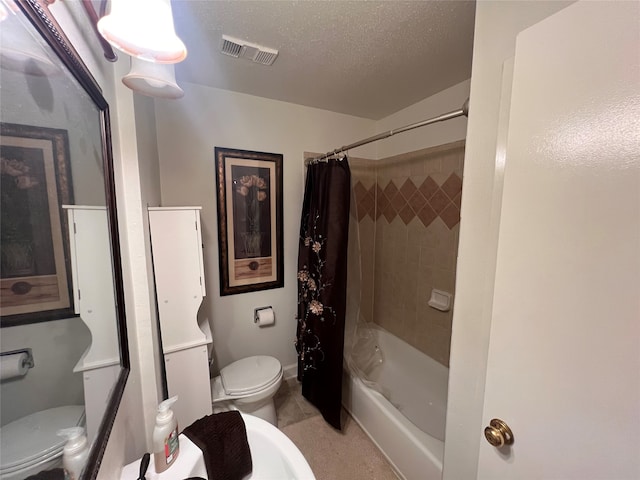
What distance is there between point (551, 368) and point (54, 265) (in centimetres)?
109

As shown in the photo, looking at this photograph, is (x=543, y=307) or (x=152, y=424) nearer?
A: (x=543, y=307)

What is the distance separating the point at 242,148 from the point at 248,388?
1.71m

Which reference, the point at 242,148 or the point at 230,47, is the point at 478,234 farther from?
the point at 242,148

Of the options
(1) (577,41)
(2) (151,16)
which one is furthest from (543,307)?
(2) (151,16)

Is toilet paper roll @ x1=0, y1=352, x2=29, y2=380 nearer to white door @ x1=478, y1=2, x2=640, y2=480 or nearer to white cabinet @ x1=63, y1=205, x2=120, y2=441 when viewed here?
white cabinet @ x1=63, y1=205, x2=120, y2=441

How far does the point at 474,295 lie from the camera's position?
899 mm

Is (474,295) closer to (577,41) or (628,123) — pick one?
(628,123)

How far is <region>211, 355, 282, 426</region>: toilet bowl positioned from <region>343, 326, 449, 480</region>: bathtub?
0.59m

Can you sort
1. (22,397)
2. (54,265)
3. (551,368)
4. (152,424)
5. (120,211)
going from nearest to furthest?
(22,397) < (54,265) < (551,368) < (120,211) < (152,424)

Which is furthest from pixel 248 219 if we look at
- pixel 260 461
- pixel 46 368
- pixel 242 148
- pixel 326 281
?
pixel 46 368

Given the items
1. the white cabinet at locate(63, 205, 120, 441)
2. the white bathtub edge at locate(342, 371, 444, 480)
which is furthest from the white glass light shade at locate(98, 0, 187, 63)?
the white bathtub edge at locate(342, 371, 444, 480)

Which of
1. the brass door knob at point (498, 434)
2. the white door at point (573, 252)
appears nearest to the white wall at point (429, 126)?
the white door at point (573, 252)

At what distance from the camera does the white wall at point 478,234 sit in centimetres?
81

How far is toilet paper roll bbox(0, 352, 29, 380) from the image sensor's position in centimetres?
31
